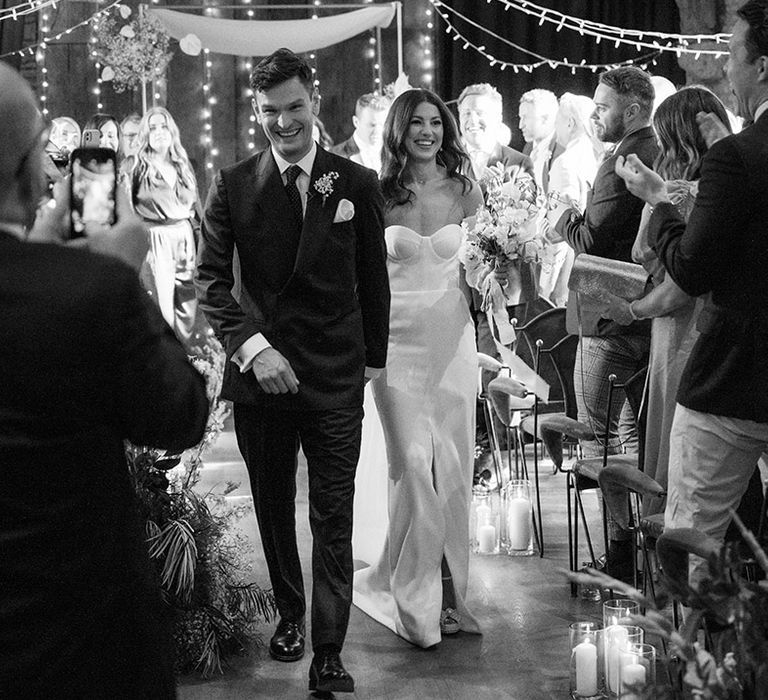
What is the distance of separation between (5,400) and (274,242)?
2.34 metres

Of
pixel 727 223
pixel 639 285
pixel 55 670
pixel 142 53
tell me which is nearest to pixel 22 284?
pixel 55 670

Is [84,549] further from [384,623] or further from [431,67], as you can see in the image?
[431,67]

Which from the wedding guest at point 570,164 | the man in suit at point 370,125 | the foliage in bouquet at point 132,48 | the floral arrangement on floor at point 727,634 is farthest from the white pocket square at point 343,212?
the foliage in bouquet at point 132,48

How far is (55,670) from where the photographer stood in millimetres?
1721

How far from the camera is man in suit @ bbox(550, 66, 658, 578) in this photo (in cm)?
496

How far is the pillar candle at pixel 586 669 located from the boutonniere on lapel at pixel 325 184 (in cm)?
161

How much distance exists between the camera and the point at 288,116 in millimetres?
3984

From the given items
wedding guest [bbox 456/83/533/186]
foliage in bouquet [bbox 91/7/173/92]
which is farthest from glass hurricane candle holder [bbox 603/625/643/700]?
foliage in bouquet [bbox 91/7/173/92]

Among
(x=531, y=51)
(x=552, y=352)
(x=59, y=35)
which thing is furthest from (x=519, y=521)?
(x=59, y=35)

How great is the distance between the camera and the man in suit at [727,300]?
9.77ft

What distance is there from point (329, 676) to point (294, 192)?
5.00ft

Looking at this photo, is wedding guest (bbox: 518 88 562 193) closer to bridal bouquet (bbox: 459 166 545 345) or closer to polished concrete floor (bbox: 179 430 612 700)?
bridal bouquet (bbox: 459 166 545 345)

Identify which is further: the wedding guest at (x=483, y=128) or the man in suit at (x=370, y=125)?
the man in suit at (x=370, y=125)

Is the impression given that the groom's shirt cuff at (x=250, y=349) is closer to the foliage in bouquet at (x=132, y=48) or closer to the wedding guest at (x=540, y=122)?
the wedding guest at (x=540, y=122)
